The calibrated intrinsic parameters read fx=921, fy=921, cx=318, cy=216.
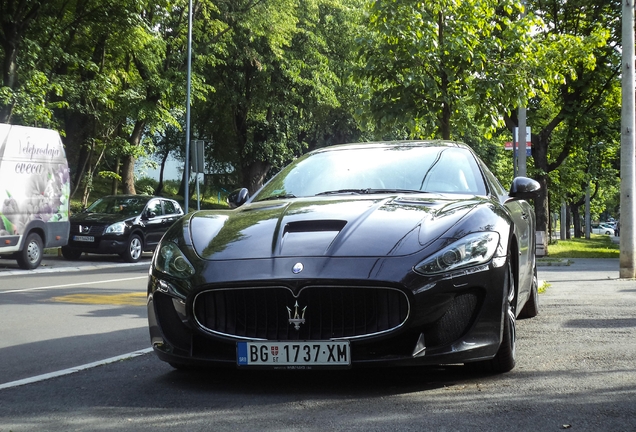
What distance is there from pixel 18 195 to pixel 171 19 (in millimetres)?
15507

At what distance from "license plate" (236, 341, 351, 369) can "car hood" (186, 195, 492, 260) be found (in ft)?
1.56

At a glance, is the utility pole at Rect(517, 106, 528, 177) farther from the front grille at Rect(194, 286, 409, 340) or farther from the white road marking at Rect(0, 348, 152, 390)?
the front grille at Rect(194, 286, 409, 340)

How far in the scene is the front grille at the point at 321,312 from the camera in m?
4.68

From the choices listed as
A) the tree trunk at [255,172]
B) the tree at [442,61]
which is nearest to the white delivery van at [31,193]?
the tree at [442,61]

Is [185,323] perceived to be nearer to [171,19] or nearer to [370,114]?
[370,114]

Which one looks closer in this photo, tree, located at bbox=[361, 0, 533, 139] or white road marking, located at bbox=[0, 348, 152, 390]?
white road marking, located at bbox=[0, 348, 152, 390]

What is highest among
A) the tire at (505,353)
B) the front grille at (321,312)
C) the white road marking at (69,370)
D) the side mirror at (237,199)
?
the side mirror at (237,199)

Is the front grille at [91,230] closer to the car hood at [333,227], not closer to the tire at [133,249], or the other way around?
the tire at [133,249]

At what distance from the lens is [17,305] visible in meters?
10.6

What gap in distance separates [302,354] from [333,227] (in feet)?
2.61

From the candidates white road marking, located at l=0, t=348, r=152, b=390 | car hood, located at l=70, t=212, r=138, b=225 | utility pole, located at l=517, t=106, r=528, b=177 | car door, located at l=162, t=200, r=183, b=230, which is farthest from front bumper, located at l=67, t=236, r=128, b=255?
white road marking, located at l=0, t=348, r=152, b=390

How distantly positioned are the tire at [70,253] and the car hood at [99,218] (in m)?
0.67

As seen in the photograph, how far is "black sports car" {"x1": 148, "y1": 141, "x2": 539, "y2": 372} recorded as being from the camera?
4.66m

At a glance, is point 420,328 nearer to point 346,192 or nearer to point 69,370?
point 346,192
